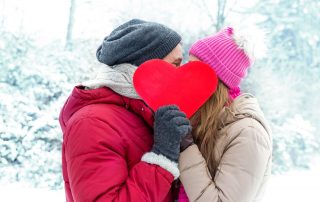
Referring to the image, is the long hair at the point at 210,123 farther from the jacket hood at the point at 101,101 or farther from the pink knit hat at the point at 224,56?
the jacket hood at the point at 101,101

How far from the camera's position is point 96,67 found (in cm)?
457

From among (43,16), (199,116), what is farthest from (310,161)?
(199,116)

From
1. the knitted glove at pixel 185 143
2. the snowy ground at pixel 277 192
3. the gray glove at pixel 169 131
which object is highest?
the gray glove at pixel 169 131

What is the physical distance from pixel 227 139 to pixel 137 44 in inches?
14.7

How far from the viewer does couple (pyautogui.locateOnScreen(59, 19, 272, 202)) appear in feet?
3.39

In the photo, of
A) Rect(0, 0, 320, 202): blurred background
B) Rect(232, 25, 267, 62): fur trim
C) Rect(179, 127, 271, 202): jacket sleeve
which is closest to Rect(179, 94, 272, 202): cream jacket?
Rect(179, 127, 271, 202): jacket sleeve

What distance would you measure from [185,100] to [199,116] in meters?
0.11

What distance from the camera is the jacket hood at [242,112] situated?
1.19 m

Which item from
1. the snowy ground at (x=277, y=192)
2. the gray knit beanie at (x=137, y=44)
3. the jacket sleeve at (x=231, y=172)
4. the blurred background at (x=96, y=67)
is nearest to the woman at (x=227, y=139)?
the jacket sleeve at (x=231, y=172)

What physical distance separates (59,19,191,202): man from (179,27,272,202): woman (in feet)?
0.29

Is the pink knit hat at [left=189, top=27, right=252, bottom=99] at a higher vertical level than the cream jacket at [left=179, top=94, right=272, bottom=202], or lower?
higher

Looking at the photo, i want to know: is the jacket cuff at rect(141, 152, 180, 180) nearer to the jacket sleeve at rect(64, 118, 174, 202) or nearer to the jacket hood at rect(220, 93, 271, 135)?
the jacket sleeve at rect(64, 118, 174, 202)

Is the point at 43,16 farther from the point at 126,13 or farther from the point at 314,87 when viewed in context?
the point at 314,87

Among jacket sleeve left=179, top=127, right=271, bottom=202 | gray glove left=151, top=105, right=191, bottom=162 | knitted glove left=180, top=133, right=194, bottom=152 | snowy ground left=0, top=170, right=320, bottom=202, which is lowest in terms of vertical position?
snowy ground left=0, top=170, right=320, bottom=202
